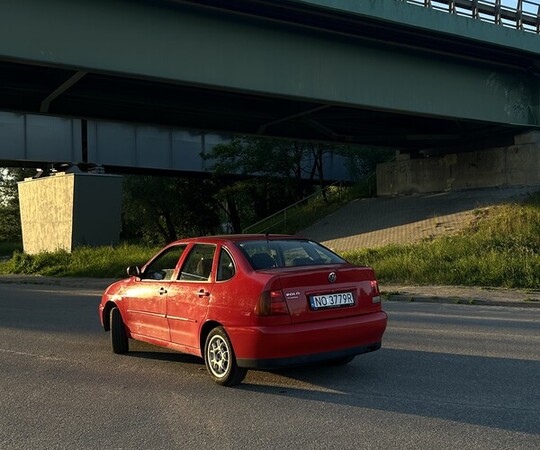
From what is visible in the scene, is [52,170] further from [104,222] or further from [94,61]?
[94,61]

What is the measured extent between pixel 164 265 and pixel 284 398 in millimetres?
2673

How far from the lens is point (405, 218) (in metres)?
25.0

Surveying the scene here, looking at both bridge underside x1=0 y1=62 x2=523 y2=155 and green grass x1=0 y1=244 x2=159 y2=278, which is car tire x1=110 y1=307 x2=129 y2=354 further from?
green grass x1=0 y1=244 x2=159 y2=278

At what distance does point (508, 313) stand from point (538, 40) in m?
14.4

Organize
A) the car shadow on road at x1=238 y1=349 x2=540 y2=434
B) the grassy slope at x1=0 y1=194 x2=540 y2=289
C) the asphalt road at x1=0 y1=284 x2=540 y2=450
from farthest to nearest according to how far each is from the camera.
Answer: the grassy slope at x1=0 y1=194 x2=540 y2=289 → the car shadow on road at x1=238 y1=349 x2=540 y2=434 → the asphalt road at x1=0 y1=284 x2=540 y2=450

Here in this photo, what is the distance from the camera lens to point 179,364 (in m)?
6.78

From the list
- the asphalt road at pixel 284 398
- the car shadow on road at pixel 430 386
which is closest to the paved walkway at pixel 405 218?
the asphalt road at pixel 284 398

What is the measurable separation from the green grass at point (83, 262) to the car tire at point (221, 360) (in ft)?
45.0

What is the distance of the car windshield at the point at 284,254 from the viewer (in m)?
5.94

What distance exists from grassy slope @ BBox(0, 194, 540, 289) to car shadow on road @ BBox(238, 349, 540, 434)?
7431mm

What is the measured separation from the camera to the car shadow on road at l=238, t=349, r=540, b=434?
4.81m

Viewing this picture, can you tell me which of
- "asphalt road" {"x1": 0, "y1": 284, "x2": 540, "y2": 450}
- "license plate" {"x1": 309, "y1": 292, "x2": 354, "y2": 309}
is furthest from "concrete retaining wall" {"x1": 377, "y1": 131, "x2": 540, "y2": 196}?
"license plate" {"x1": 309, "y1": 292, "x2": 354, "y2": 309}

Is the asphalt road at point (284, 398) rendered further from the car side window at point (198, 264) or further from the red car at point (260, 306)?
the car side window at point (198, 264)

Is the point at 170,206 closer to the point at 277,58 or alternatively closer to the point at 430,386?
the point at 277,58
